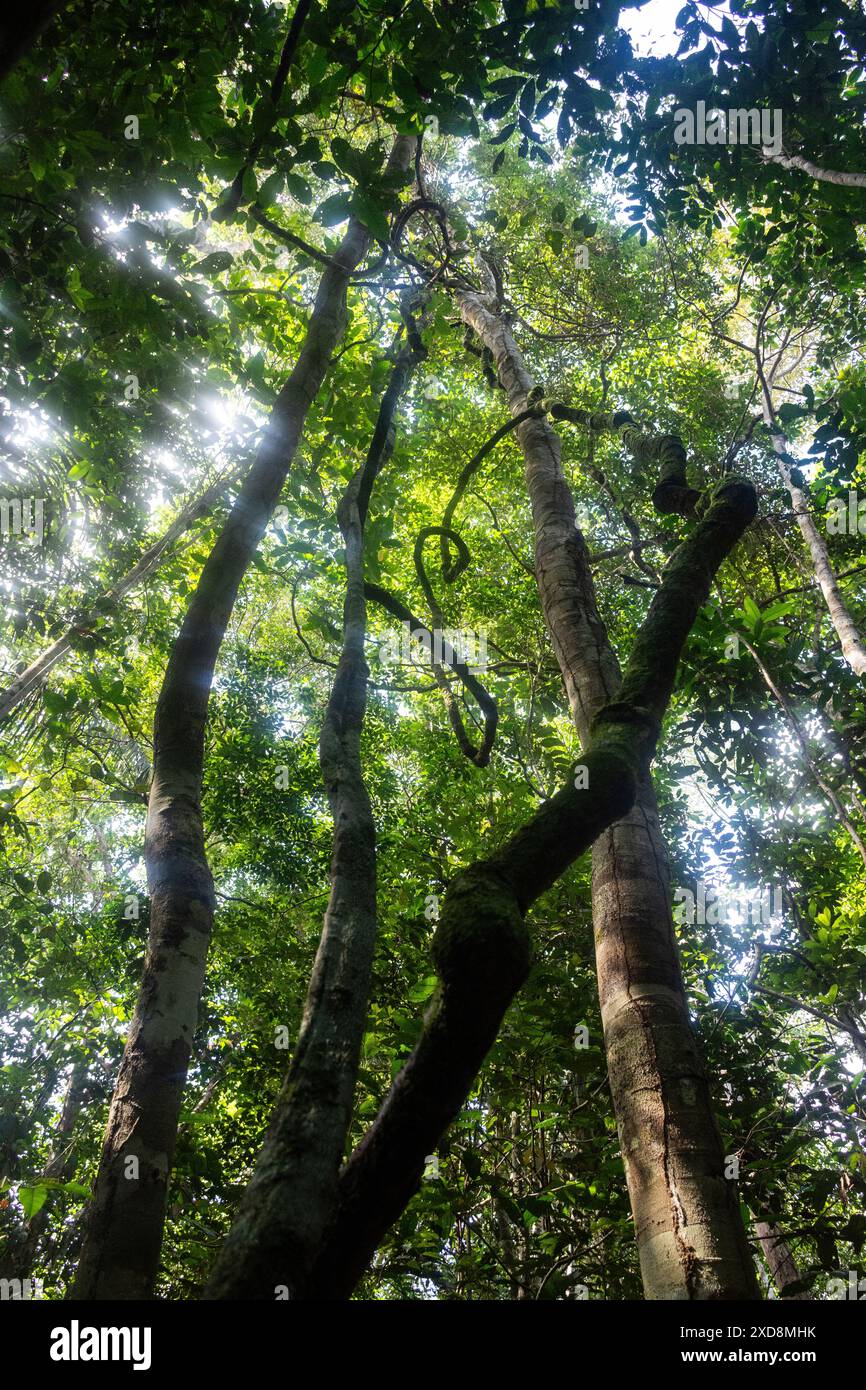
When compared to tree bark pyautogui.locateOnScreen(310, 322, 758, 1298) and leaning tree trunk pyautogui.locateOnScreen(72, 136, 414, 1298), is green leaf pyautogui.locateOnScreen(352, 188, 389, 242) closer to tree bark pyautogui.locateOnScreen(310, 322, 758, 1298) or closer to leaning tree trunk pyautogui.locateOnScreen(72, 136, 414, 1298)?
leaning tree trunk pyautogui.locateOnScreen(72, 136, 414, 1298)

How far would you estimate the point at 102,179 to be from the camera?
385 centimetres

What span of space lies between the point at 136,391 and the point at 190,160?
226cm

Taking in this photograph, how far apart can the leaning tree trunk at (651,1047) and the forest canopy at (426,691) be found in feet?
0.05

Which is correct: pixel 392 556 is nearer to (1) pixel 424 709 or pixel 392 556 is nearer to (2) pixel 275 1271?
(1) pixel 424 709

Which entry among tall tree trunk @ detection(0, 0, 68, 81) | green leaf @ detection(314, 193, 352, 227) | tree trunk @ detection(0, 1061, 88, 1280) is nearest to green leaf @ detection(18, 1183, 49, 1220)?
tall tree trunk @ detection(0, 0, 68, 81)

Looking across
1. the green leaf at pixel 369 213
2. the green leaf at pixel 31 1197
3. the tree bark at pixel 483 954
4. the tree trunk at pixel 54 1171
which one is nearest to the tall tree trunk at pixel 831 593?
the green leaf at pixel 369 213

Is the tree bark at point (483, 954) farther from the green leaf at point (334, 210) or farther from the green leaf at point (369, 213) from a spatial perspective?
the green leaf at point (334, 210)

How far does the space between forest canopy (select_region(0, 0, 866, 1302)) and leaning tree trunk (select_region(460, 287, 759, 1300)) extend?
1 centimetres

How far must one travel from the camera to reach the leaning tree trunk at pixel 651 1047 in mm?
2051

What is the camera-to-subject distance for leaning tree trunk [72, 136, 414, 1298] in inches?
66.3

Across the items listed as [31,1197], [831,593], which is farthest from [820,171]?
[31,1197]

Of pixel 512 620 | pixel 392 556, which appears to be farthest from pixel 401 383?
pixel 392 556

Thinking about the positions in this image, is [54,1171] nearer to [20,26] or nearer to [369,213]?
[369,213]

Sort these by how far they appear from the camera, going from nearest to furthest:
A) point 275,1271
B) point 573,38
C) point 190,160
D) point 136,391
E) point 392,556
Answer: point 275,1271, point 573,38, point 190,160, point 136,391, point 392,556
